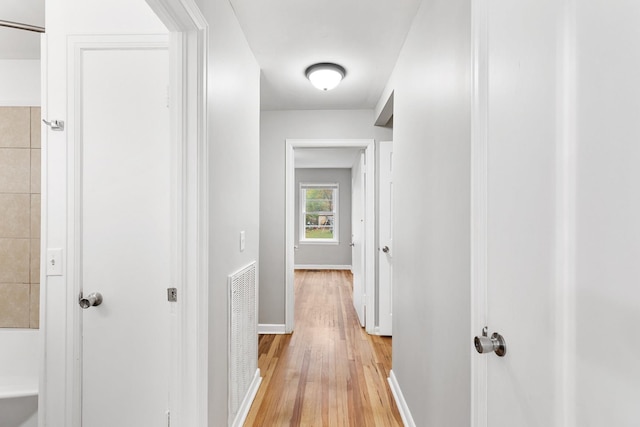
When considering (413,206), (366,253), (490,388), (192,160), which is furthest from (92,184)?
(366,253)

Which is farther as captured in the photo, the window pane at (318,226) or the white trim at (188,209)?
the window pane at (318,226)

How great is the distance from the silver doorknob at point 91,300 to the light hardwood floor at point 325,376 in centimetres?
116

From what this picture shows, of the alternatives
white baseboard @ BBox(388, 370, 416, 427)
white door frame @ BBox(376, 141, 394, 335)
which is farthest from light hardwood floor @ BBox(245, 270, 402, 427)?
white door frame @ BBox(376, 141, 394, 335)

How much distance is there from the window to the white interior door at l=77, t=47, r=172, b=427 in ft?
20.7

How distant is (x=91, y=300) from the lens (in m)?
1.52

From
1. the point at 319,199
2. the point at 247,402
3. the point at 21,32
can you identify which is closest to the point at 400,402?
the point at 247,402

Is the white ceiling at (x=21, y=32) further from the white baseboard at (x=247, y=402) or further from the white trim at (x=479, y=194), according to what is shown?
the white baseboard at (x=247, y=402)

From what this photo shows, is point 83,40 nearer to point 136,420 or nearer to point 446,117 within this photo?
point 446,117

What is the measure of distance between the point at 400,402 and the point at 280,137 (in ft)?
8.90

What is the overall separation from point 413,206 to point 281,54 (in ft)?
4.79

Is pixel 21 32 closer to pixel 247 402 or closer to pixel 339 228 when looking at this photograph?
pixel 247 402

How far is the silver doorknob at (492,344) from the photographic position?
2.80ft

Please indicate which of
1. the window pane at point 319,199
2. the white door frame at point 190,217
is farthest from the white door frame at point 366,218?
the window pane at point 319,199

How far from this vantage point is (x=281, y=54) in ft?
7.76
